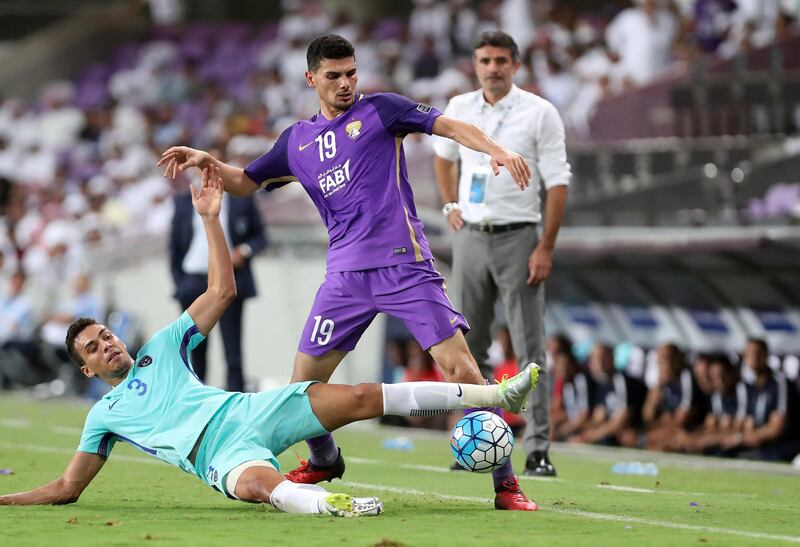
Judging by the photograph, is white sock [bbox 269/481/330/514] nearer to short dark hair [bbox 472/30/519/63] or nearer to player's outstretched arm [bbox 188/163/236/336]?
player's outstretched arm [bbox 188/163/236/336]

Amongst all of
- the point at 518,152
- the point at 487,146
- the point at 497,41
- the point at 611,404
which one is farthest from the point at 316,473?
the point at 611,404

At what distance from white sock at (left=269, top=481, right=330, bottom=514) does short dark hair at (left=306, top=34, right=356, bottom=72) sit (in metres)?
2.10

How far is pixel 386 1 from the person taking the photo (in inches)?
1197

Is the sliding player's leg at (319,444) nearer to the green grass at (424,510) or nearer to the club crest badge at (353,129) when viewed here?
the green grass at (424,510)

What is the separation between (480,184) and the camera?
954 cm

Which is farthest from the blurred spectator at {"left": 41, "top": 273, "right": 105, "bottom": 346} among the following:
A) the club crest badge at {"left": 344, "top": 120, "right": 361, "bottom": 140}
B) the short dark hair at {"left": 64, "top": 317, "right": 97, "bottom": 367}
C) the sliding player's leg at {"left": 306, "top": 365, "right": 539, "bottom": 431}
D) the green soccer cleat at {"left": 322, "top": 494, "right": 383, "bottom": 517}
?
the green soccer cleat at {"left": 322, "top": 494, "right": 383, "bottom": 517}

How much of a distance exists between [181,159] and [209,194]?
24 cm

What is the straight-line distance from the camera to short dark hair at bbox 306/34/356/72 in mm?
7441

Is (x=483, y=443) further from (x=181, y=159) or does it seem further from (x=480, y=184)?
(x=480, y=184)

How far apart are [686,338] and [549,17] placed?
393 inches

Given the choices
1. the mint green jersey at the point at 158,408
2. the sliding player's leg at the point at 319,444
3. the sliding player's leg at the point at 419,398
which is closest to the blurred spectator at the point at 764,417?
the sliding player's leg at the point at 319,444

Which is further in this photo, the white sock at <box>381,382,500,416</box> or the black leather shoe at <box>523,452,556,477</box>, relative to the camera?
the black leather shoe at <box>523,452,556,477</box>

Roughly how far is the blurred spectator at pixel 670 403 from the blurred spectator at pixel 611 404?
6.0 inches

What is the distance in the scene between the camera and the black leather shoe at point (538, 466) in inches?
376
